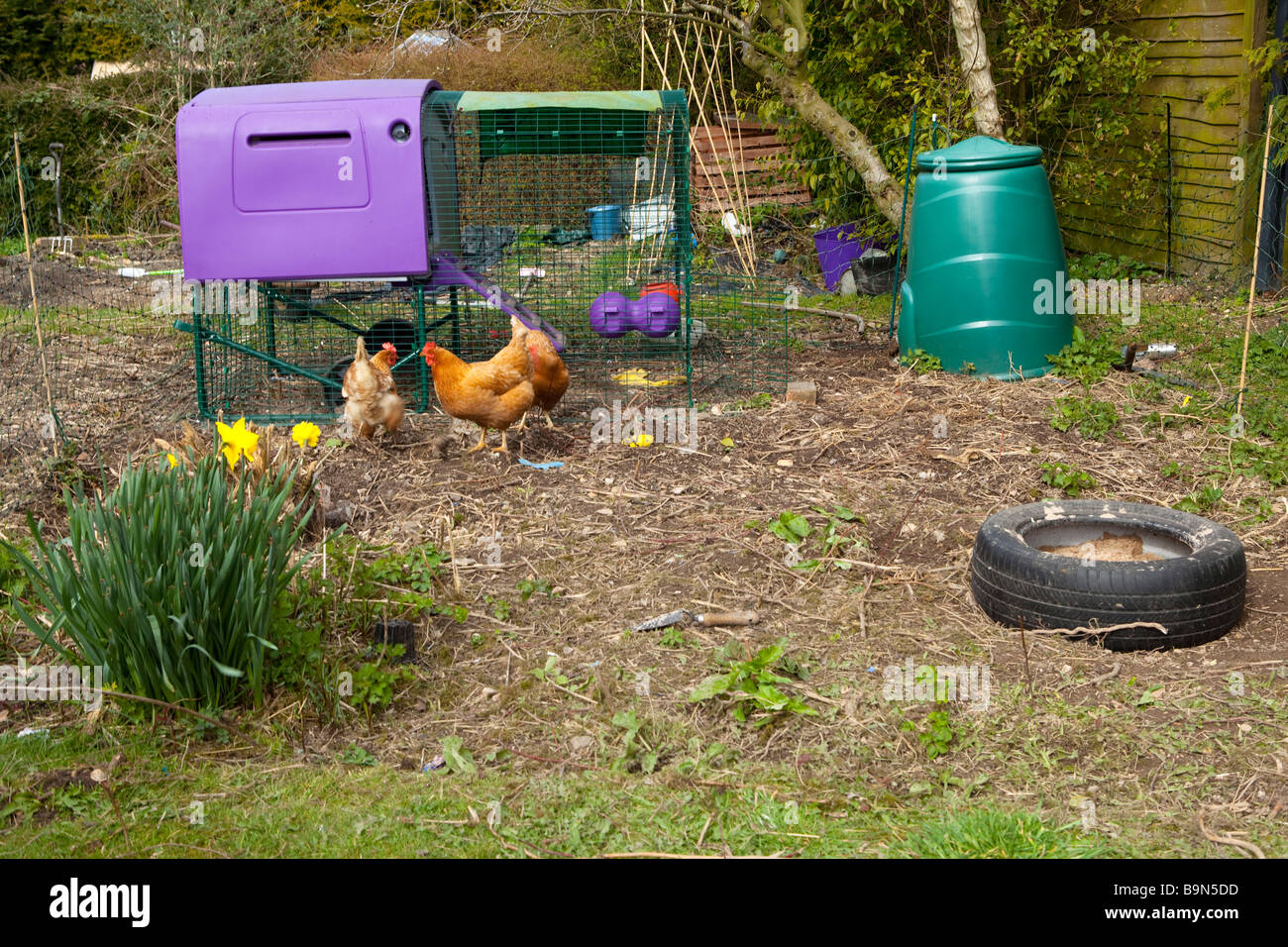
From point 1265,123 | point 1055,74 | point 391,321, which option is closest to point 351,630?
point 391,321

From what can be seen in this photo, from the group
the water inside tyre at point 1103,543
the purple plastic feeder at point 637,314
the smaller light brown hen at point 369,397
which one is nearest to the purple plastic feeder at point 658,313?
the purple plastic feeder at point 637,314

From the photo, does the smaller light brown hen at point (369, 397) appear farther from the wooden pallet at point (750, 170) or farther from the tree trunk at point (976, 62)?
the wooden pallet at point (750, 170)

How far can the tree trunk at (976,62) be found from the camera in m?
7.55

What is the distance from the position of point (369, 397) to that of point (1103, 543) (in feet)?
10.9

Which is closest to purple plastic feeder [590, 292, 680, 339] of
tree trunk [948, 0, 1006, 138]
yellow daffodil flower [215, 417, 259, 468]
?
tree trunk [948, 0, 1006, 138]

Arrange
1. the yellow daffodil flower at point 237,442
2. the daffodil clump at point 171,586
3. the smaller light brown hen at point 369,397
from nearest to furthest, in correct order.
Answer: the daffodil clump at point 171,586, the yellow daffodil flower at point 237,442, the smaller light brown hen at point 369,397

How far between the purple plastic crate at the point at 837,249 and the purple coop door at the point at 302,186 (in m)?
4.73

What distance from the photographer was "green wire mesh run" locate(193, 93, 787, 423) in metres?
6.38

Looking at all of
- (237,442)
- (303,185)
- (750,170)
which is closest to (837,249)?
(750,170)

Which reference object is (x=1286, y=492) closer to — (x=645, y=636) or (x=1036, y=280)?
(x=1036, y=280)

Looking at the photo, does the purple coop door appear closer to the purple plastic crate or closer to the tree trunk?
the tree trunk

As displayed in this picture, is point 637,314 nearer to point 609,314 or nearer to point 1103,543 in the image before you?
point 609,314

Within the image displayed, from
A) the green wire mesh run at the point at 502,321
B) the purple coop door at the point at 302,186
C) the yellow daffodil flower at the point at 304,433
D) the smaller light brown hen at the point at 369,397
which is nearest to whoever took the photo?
the yellow daffodil flower at the point at 304,433

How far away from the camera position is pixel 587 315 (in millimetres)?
7598
